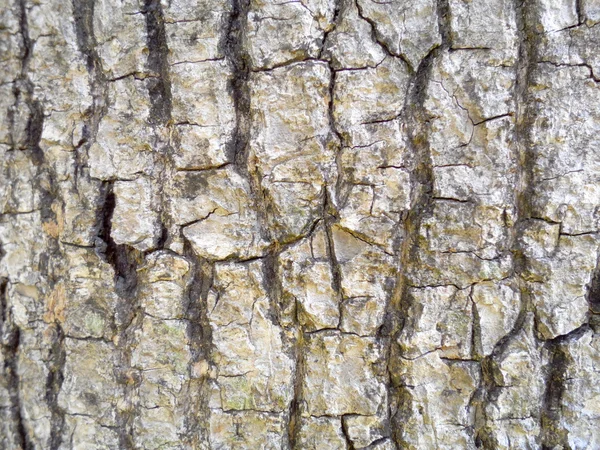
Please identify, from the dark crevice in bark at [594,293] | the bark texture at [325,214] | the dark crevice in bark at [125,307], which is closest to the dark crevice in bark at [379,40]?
the bark texture at [325,214]

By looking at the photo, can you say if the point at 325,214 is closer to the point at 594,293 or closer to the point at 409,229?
the point at 409,229

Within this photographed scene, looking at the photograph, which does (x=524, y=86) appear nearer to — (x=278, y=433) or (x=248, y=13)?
(x=248, y=13)

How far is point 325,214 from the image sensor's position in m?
1.14

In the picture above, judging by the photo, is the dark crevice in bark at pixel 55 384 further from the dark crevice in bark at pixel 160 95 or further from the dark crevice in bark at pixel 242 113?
the dark crevice in bark at pixel 242 113

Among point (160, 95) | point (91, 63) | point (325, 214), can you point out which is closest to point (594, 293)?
point (325, 214)

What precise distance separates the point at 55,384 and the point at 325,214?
849mm

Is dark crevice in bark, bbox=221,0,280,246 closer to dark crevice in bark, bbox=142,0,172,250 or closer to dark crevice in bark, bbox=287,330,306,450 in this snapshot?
dark crevice in bark, bbox=142,0,172,250

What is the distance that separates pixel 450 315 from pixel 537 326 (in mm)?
194

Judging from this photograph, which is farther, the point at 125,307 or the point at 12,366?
the point at 12,366

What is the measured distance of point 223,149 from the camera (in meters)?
1.15

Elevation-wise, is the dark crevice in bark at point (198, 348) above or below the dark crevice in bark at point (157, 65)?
below

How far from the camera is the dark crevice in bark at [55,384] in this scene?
1294 mm

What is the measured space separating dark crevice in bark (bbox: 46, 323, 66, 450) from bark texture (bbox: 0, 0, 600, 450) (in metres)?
0.09

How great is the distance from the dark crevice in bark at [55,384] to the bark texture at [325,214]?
0.09 metres
